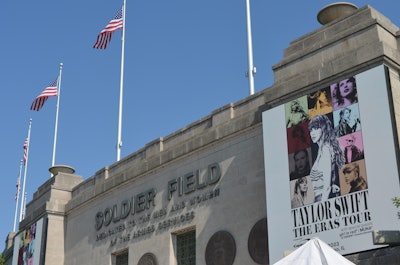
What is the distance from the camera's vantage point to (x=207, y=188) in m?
22.5

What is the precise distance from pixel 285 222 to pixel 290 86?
4.17 meters

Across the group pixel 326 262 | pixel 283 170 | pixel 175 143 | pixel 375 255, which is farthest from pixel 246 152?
pixel 326 262

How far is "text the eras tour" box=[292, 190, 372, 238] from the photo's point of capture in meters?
16.4

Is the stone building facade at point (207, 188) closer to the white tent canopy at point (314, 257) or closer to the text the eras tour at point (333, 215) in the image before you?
the text the eras tour at point (333, 215)

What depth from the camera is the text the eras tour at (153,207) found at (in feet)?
74.1

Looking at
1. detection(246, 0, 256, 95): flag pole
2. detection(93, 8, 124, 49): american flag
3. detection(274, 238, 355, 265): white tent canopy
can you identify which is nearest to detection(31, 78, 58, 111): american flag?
detection(93, 8, 124, 49): american flag

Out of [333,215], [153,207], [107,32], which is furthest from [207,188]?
[107,32]

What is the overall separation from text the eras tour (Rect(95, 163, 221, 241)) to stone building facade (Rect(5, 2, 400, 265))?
39mm

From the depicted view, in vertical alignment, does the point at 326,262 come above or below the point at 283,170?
below

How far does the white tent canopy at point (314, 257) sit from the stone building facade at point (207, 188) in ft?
23.5

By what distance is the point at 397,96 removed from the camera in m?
16.9

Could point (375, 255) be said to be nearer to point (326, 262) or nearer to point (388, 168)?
point (388, 168)

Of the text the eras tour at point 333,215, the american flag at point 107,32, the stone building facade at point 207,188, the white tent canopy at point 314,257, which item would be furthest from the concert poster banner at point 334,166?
the american flag at point 107,32

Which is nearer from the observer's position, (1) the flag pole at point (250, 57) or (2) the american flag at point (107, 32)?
(1) the flag pole at point (250, 57)
